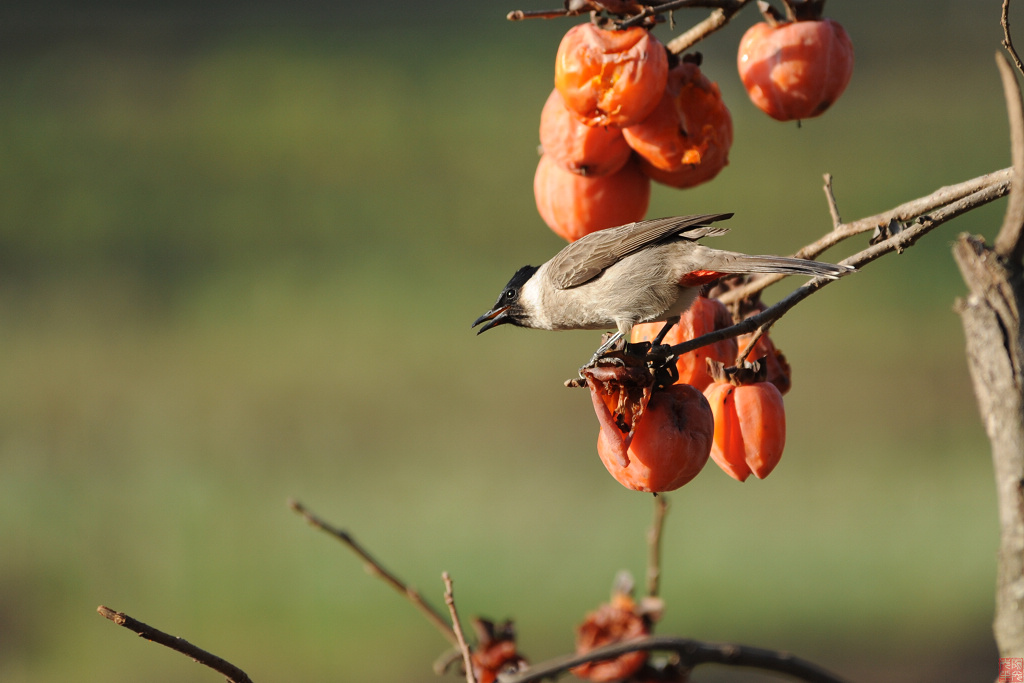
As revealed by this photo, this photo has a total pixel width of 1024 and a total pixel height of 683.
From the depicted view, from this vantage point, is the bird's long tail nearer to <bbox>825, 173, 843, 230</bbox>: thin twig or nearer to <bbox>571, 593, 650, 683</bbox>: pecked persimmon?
<bbox>825, 173, 843, 230</bbox>: thin twig

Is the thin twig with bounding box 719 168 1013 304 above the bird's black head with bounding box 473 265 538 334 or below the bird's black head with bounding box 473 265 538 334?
below

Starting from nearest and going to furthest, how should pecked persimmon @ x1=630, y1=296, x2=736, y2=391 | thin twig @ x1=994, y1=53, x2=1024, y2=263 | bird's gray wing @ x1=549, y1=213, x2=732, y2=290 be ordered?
thin twig @ x1=994, y1=53, x2=1024, y2=263 → pecked persimmon @ x1=630, y1=296, x2=736, y2=391 → bird's gray wing @ x1=549, y1=213, x2=732, y2=290

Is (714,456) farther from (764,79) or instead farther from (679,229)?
(764,79)

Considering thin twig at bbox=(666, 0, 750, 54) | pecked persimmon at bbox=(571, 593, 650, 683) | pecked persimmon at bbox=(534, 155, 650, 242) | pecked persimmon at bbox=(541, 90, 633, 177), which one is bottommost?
pecked persimmon at bbox=(571, 593, 650, 683)

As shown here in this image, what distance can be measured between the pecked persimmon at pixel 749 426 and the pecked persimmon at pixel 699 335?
6 centimetres

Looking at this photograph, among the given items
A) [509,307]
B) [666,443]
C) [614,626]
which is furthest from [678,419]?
[509,307]

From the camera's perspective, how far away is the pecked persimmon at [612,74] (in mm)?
1243

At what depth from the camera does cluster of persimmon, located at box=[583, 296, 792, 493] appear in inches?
42.3

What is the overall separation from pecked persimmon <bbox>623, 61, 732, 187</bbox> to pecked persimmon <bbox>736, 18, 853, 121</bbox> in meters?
0.09

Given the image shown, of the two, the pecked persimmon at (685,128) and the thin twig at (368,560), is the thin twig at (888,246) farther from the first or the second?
the thin twig at (368,560)

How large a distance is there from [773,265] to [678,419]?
0.28 m

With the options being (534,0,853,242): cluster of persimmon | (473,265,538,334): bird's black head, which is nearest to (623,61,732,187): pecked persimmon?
(534,0,853,242): cluster of persimmon

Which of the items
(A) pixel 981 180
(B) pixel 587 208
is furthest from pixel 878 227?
(B) pixel 587 208

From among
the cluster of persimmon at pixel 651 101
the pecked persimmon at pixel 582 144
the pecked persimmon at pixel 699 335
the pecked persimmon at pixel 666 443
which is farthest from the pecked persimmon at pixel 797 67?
the pecked persimmon at pixel 666 443
